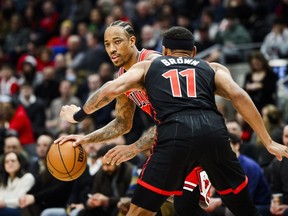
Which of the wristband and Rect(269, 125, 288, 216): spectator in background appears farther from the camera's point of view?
Rect(269, 125, 288, 216): spectator in background

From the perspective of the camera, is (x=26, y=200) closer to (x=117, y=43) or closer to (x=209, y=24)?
(x=117, y=43)

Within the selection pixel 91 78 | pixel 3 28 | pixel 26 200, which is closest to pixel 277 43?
pixel 91 78

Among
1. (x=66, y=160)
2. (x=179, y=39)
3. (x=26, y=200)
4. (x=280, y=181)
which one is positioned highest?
(x=179, y=39)

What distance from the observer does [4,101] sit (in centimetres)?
1451

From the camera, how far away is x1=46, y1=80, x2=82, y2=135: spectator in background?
14961 millimetres

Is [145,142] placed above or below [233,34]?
above

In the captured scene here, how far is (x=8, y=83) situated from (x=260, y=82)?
664 centimetres

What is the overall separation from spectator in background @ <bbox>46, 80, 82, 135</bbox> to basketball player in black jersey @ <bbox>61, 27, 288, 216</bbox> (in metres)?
8.38

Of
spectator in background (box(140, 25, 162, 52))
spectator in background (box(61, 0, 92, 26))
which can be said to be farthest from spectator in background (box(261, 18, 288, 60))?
spectator in background (box(61, 0, 92, 26))

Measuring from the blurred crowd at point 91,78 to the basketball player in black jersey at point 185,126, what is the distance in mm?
2685

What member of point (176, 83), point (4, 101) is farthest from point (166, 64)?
point (4, 101)

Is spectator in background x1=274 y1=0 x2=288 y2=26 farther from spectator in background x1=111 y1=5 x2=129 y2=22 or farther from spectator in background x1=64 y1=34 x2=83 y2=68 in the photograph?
spectator in background x1=64 y1=34 x2=83 y2=68

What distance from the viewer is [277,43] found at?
47.3 feet

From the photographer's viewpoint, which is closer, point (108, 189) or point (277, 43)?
point (108, 189)
